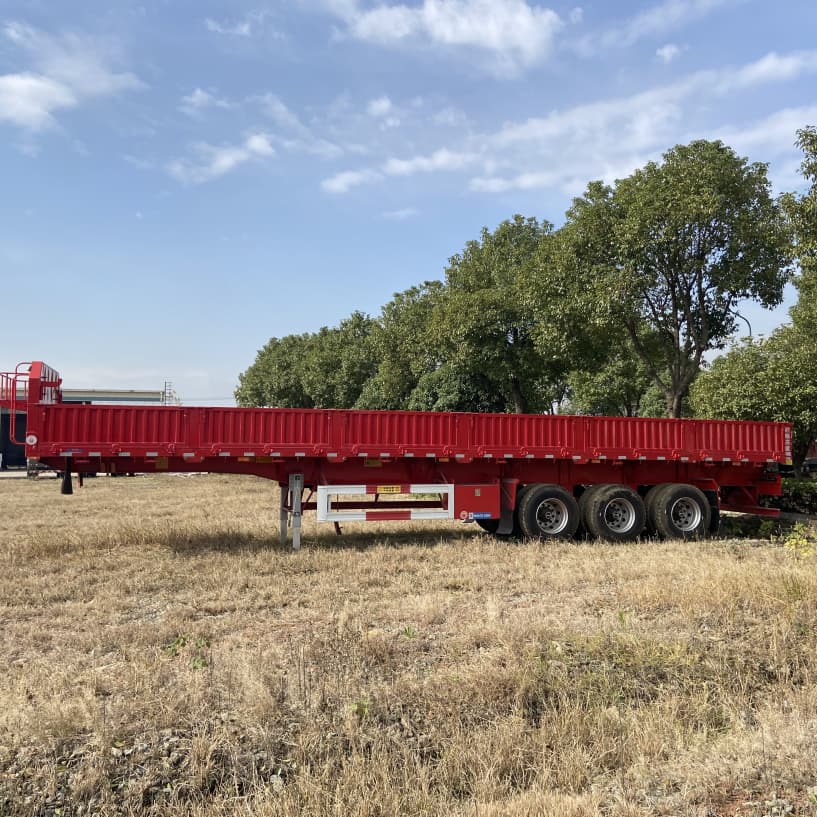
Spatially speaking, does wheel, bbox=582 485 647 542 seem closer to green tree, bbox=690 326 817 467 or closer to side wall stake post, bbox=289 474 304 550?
side wall stake post, bbox=289 474 304 550

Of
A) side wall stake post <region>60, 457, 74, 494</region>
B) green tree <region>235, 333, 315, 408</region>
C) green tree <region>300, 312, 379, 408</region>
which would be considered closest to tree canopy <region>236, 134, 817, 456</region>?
side wall stake post <region>60, 457, 74, 494</region>

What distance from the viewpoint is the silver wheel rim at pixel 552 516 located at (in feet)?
40.6

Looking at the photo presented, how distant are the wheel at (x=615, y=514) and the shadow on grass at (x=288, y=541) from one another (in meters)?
2.12

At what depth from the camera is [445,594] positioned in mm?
7910

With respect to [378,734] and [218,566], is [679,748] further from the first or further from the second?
[218,566]

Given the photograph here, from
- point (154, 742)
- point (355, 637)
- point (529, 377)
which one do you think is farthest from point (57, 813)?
point (529, 377)

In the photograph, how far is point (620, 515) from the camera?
41.7 ft

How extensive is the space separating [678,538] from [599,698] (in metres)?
8.98

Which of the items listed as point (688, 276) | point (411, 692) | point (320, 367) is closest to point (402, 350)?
point (320, 367)

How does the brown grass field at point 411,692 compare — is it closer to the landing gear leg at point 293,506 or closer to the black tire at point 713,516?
the landing gear leg at point 293,506

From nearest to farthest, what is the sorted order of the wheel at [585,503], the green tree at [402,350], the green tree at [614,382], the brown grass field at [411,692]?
1. the brown grass field at [411,692]
2. the wheel at [585,503]
3. the green tree at [614,382]
4. the green tree at [402,350]

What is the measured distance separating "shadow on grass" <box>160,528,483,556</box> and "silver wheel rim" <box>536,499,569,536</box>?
4.02 feet

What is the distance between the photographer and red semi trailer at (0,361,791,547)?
34.8 feet

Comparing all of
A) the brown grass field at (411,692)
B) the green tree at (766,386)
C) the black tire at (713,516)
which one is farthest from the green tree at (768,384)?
the brown grass field at (411,692)
